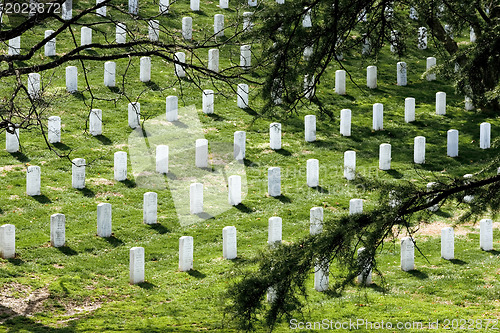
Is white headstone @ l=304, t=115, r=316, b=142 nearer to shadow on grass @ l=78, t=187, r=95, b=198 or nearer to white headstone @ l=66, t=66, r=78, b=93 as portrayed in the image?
shadow on grass @ l=78, t=187, r=95, b=198

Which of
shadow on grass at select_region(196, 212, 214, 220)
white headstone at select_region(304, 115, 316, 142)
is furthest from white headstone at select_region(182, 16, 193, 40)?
shadow on grass at select_region(196, 212, 214, 220)

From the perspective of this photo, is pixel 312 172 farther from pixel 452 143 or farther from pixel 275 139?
pixel 452 143

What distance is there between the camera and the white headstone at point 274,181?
53.3 ft

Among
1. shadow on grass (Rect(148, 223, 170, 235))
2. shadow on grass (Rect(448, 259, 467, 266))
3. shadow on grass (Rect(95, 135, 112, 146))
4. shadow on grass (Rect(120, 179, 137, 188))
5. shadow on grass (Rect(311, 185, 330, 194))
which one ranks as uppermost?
shadow on grass (Rect(95, 135, 112, 146))

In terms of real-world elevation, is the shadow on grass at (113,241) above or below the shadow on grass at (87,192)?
below

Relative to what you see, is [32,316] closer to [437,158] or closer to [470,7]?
[470,7]

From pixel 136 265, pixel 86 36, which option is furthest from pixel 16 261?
pixel 86 36

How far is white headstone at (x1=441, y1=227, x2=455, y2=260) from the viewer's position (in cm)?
1395

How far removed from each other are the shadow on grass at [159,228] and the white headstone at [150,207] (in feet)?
0.29

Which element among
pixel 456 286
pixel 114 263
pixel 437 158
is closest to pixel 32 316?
pixel 114 263

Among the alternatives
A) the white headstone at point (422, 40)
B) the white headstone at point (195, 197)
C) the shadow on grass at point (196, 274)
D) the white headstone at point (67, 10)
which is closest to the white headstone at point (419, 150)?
the white headstone at point (422, 40)

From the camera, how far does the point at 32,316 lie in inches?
439

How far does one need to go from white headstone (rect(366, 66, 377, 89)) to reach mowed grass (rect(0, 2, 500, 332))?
0.32m

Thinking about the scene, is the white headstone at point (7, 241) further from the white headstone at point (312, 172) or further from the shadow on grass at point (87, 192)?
the white headstone at point (312, 172)
